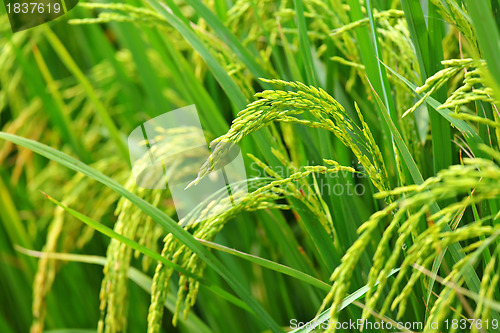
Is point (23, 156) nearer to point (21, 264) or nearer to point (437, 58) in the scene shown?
point (21, 264)

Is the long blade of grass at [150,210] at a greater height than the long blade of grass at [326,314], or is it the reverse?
the long blade of grass at [150,210]

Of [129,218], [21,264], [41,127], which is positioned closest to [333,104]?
[129,218]

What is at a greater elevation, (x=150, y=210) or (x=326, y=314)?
(x=150, y=210)

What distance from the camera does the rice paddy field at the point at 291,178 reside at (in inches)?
18.8

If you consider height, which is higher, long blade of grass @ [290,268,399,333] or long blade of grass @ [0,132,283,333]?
long blade of grass @ [0,132,283,333]

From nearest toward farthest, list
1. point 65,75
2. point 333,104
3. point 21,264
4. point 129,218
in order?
1. point 333,104
2. point 129,218
3. point 21,264
4. point 65,75

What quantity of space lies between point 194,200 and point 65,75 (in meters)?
1.09

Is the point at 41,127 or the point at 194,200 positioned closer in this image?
the point at 194,200

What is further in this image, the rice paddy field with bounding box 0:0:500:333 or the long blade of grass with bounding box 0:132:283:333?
the long blade of grass with bounding box 0:132:283:333

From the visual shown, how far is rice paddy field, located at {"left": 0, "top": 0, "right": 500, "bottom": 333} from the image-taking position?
48 cm

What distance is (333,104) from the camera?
0.54 m

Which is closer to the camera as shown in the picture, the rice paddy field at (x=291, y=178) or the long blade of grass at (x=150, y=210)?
the rice paddy field at (x=291, y=178)

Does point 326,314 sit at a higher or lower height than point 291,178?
lower

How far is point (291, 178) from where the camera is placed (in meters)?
0.55
